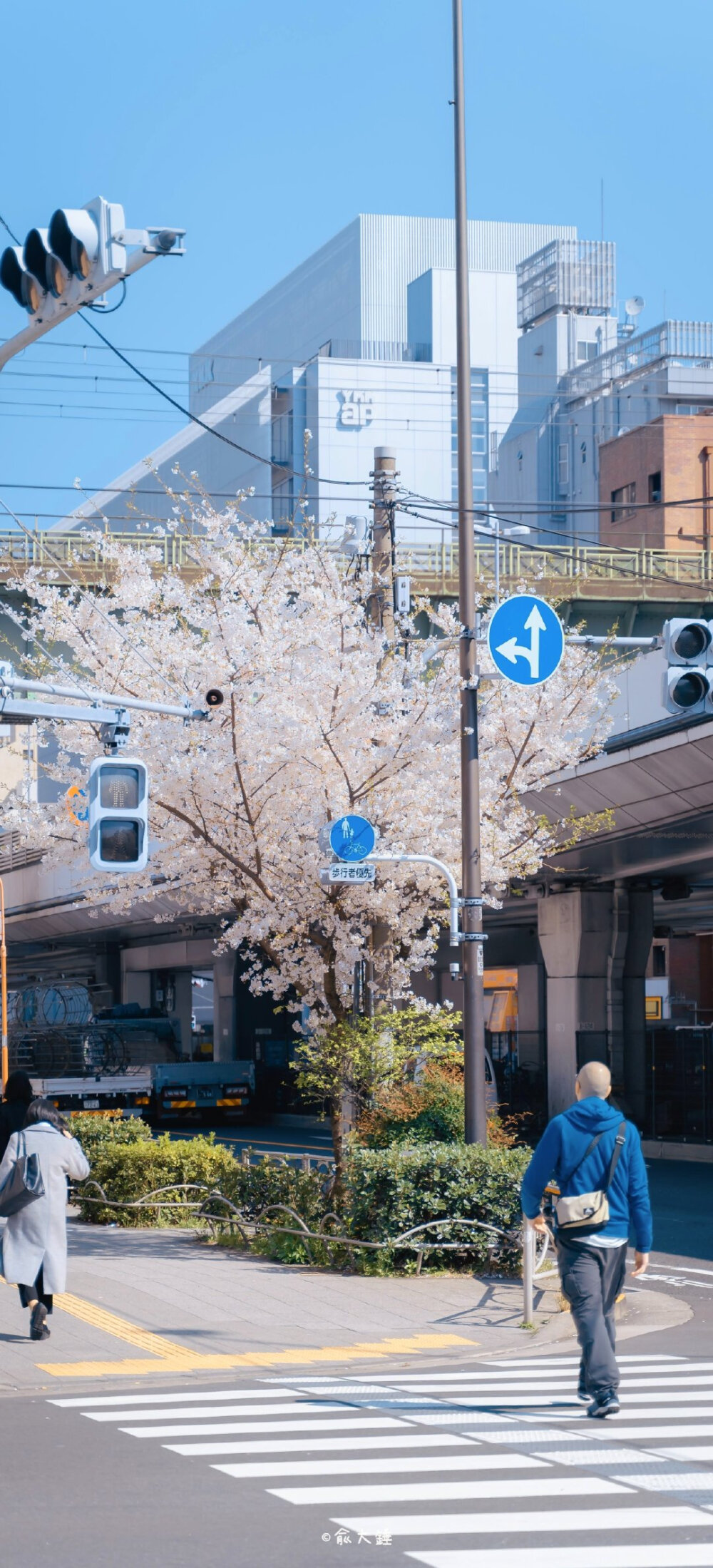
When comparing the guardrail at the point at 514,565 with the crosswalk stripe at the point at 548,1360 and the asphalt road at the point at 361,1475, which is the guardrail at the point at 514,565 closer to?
the crosswalk stripe at the point at 548,1360

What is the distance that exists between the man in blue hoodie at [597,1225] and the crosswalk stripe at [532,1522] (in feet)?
5.19

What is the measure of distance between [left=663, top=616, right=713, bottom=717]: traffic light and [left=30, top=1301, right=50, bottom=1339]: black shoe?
6720 millimetres

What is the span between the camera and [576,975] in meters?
36.7

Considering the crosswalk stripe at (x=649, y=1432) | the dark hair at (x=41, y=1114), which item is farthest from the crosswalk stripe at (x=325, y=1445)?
the dark hair at (x=41, y=1114)

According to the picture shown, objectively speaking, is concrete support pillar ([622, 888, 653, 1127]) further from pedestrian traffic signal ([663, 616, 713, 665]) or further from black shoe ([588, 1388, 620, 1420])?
black shoe ([588, 1388, 620, 1420])

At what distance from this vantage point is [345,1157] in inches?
633

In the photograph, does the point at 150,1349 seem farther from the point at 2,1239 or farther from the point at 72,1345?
→ the point at 2,1239

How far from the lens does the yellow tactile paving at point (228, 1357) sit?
11.0 m

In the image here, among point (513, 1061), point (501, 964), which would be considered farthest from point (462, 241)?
point (501, 964)

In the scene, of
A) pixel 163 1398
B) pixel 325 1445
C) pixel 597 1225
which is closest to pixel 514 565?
pixel 163 1398

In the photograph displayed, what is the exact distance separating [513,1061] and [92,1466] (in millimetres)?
39677

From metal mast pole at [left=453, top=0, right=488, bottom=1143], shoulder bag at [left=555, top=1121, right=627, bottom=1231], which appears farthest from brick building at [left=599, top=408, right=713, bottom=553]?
shoulder bag at [left=555, top=1121, right=627, bottom=1231]

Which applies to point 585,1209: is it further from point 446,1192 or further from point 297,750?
point 297,750

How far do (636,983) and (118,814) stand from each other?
2485 centimetres
